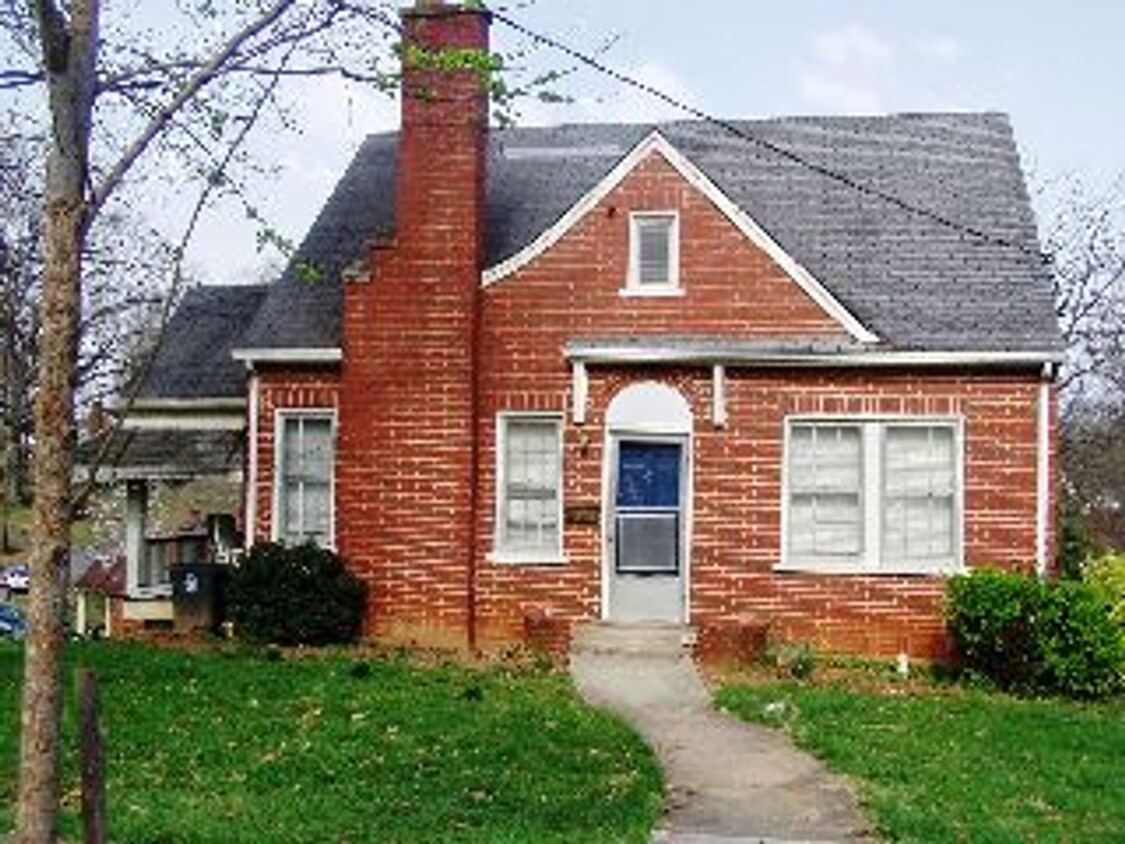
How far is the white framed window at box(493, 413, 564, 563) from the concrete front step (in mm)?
1065

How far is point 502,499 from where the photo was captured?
64.7 ft

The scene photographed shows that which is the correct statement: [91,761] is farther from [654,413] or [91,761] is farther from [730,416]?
[730,416]

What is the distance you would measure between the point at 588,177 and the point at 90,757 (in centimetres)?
1616

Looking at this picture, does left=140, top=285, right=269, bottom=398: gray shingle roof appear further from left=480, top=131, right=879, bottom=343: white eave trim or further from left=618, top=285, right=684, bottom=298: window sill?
left=618, top=285, right=684, bottom=298: window sill

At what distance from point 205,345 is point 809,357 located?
866cm

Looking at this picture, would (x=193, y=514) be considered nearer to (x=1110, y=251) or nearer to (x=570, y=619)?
(x=570, y=619)

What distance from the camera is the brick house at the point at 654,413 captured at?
744 inches

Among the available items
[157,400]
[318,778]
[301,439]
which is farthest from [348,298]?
[318,778]

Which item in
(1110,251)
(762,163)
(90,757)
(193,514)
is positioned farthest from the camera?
(1110,251)

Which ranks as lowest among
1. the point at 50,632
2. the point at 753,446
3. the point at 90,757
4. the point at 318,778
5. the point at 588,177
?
the point at 318,778

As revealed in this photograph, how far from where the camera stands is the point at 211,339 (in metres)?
22.9

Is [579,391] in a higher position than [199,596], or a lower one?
higher

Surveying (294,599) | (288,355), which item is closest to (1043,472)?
(294,599)

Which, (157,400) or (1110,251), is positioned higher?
(1110,251)
